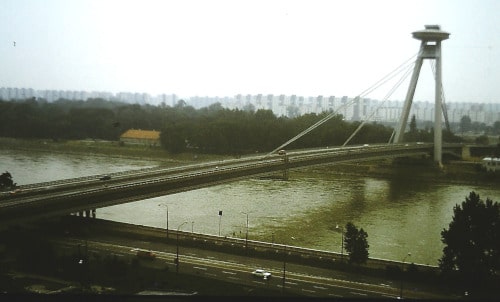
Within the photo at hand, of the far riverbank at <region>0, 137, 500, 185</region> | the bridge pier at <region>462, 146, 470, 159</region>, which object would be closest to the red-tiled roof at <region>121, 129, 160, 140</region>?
the far riverbank at <region>0, 137, 500, 185</region>

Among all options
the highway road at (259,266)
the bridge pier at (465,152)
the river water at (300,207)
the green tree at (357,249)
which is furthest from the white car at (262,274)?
the bridge pier at (465,152)

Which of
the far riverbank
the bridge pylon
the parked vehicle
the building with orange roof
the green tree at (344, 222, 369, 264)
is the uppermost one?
the bridge pylon

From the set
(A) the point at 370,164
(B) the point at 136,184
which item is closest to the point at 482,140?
(A) the point at 370,164

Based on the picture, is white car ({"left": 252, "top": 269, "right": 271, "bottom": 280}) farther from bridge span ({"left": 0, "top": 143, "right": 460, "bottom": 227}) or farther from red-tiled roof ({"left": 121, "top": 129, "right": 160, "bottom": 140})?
red-tiled roof ({"left": 121, "top": 129, "right": 160, "bottom": 140})

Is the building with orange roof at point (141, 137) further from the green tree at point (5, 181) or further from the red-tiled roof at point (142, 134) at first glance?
the green tree at point (5, 181)

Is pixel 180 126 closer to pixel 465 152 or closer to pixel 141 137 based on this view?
pixel 141 137

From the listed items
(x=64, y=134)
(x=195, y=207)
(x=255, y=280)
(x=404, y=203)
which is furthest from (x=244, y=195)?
(x=255, y=280)
